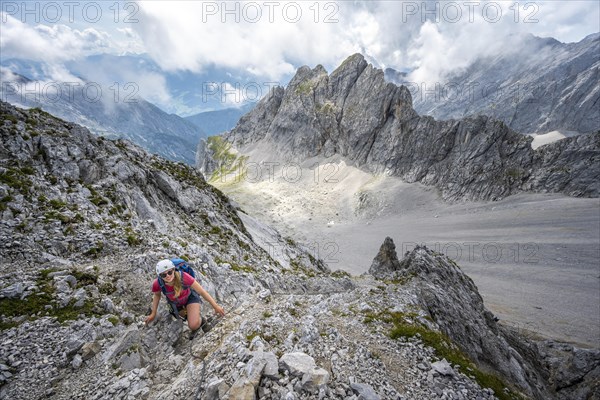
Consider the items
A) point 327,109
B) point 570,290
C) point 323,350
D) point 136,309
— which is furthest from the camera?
point 327,109

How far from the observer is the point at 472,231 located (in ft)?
246

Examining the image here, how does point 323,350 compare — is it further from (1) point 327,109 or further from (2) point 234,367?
(1) point 327,109

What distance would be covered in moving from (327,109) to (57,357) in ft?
465

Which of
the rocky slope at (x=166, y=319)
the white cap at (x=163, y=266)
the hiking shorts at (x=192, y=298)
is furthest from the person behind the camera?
the hiking shorts at (x=192, y=298)

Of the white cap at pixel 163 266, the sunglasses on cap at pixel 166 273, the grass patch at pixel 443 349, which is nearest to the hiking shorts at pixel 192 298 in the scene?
the sunglasses on cap at pixel 166 273

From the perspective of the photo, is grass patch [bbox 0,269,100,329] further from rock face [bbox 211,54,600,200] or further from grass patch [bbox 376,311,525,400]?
rock face [bbox 211,54,600,200]

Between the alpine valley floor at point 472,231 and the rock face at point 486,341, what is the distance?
13140 mm

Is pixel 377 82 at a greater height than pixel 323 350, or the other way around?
pixel 377 82

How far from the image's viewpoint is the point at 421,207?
9844 cm

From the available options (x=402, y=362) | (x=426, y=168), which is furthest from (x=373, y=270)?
(x=426, y=168)

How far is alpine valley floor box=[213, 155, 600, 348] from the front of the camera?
145ft

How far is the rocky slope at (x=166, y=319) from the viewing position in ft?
24.5

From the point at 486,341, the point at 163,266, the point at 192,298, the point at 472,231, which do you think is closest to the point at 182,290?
the point at 192,298

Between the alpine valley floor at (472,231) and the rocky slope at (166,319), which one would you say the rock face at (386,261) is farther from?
the alpine valley floor at (472,231)
